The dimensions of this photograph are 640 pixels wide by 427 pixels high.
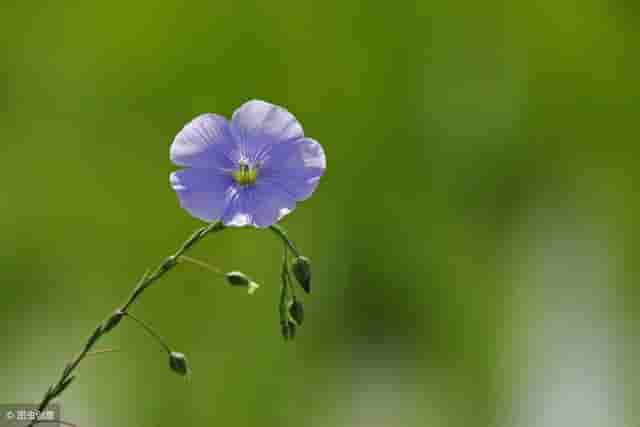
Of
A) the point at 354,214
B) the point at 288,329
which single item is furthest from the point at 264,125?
the point at 354,214

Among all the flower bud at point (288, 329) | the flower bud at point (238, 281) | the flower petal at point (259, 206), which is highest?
the flower petal at point (259, 206)

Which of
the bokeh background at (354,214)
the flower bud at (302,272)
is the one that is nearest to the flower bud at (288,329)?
the flower bud at (302,272)

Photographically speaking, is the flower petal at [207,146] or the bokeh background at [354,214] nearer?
the flower petal at [207,146]

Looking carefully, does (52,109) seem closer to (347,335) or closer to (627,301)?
(347,335)

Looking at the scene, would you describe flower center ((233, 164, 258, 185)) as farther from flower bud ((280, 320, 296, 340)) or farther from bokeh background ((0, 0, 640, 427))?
bokeh background ((0, 0, 640, 427))

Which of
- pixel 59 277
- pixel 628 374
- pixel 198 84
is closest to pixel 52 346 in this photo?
pixel 59 277

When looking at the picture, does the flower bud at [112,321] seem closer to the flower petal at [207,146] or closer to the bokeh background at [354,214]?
the flower petal at [207,146]

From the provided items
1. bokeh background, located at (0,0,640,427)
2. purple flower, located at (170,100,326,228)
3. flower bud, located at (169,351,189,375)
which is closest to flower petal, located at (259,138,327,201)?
purple flower, located at (170,100,326,228)

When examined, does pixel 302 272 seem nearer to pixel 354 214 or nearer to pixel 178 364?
pixel 178 364
